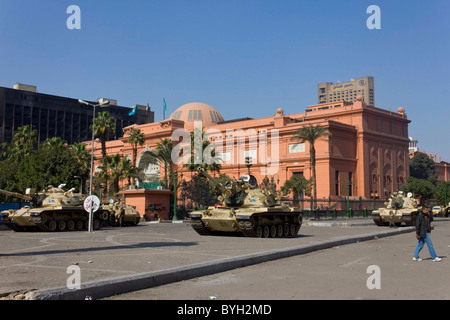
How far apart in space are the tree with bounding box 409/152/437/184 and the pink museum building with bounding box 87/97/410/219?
20.9 m

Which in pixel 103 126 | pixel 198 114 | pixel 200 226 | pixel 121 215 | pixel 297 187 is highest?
pixel 198 114

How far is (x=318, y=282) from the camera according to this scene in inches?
347

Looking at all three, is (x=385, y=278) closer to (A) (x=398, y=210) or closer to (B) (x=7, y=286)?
(B) (x=7, y=286)

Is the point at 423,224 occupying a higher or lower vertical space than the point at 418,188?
lower

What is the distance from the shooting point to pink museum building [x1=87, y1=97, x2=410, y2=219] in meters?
70.9

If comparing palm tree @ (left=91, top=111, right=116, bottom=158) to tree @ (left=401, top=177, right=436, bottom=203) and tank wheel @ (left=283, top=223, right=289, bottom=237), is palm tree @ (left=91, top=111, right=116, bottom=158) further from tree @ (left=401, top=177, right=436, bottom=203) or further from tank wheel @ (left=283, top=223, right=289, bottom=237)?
tree @ (left=401, top=177, right=436, bottom=203)

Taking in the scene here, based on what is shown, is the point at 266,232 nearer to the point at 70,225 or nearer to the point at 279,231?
the point at 279,231

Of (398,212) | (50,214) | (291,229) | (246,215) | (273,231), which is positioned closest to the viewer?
(246,215)

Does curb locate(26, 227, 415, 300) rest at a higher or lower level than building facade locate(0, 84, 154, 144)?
lower

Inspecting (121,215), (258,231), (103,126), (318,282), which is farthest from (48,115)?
(318,282)

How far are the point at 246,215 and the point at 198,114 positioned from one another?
243 feet

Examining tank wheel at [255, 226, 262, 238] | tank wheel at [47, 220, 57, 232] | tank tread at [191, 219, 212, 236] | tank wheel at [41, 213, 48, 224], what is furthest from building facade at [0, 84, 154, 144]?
tank wheel at [255, 226, 262, 238]
